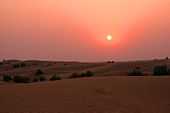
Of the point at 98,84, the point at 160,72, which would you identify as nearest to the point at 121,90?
the point at 98,84

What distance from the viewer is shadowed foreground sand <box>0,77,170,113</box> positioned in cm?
1962

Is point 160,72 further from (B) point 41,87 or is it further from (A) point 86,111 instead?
(A) point 86,111

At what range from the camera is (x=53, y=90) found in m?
23.6

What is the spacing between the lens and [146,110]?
19781 millimetres

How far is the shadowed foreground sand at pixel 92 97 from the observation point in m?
19.6

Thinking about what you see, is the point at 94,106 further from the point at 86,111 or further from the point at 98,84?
the point at 98,84

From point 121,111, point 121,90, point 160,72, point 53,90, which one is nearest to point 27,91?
point 53,90

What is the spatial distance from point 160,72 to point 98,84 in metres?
13.1

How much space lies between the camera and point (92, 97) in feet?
71.2

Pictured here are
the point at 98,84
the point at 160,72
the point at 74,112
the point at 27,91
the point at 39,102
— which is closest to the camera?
the point at 74,112

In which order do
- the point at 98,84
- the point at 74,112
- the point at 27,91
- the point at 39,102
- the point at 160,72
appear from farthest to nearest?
the point at 160,72
the point at 98,84
the point at 27,91
the point at 39,102
the point at 74,112

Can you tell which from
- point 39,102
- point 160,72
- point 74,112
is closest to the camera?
point 74,112

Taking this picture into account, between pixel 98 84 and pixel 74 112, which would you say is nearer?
pixel 74 112

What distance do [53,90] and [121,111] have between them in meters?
5.28
